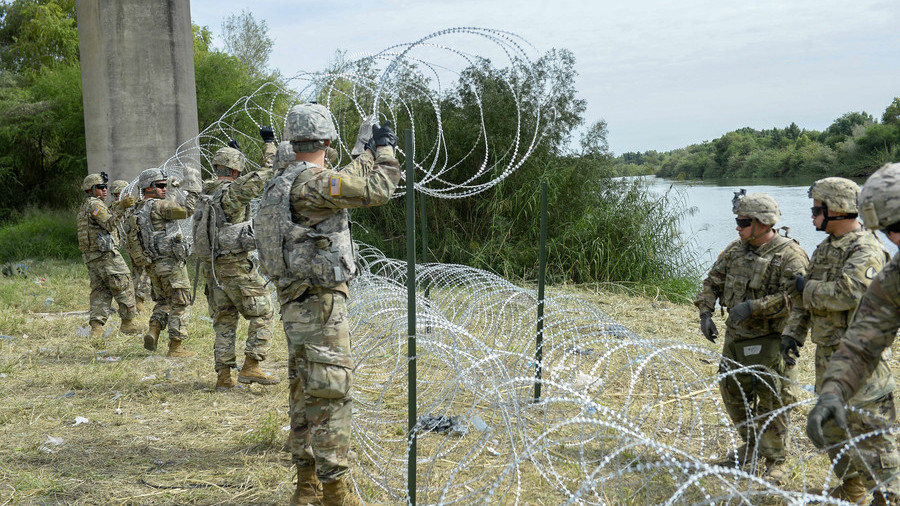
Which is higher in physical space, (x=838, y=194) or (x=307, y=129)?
(x=307, y=129)

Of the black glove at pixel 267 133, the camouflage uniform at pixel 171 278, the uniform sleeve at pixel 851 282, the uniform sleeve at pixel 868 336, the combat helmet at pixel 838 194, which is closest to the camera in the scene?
the uniform sleeve at pixel 868 336

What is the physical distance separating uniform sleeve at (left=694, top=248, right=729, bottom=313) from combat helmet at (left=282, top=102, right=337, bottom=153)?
2467 mm

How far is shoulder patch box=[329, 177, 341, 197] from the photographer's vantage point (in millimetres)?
3387

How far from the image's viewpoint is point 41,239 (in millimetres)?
15508

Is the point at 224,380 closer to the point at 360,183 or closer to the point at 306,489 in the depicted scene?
the point at 306,489

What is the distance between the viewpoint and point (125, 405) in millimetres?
5523

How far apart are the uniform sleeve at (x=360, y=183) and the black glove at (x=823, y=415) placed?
209 centimetres

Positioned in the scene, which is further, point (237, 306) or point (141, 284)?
point (141, 284)

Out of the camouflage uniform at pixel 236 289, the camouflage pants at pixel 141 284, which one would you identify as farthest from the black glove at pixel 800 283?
the camouflage pants at pixel 141 284

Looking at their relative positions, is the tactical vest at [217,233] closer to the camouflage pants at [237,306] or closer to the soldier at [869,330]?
the camouflage pants at [237,306]

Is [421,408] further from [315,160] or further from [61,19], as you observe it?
[61,19]

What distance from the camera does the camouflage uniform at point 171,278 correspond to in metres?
6.81

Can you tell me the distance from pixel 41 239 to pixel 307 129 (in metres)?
14.6

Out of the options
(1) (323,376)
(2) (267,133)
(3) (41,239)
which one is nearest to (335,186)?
(1) (323,376)
